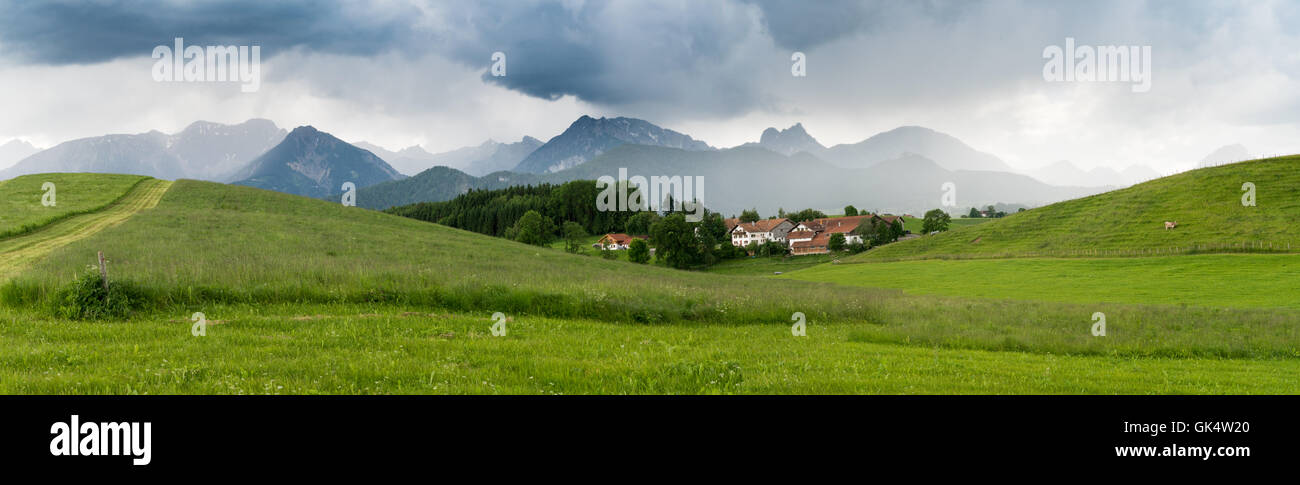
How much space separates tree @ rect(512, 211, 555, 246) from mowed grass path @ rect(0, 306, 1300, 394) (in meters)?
129

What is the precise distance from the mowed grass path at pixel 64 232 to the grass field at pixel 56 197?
750 millimetres

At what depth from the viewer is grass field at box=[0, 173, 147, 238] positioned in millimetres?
43156

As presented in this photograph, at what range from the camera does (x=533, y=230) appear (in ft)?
476

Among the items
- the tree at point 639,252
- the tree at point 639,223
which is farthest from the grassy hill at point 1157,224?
the tree at point 639,223

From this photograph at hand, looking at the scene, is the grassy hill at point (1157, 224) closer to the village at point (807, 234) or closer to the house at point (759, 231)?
the village at point (807, 234)

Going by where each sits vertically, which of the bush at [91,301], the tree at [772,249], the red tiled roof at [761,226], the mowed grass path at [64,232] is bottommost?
the tree at [772,249]

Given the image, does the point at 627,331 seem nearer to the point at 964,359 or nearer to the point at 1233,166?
the point at 964,359

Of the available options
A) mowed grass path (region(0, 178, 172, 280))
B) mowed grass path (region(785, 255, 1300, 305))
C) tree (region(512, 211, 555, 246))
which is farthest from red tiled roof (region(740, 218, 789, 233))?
mowed grass path (region(0, 178, 172, 280))

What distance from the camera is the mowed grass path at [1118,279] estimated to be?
1690 inches

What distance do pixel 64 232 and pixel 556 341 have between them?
46861 mm

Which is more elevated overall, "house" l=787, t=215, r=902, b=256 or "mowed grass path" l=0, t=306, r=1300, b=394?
"house" l=787, t=215, r=902, b=256

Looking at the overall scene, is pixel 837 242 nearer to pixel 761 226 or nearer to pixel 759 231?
pixel 759 231

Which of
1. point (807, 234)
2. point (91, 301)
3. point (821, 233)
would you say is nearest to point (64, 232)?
point (91, 301)

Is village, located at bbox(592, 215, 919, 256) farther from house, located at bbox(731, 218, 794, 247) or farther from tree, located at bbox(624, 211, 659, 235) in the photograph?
tree, located at bbox(624, 211, 659, 235)
